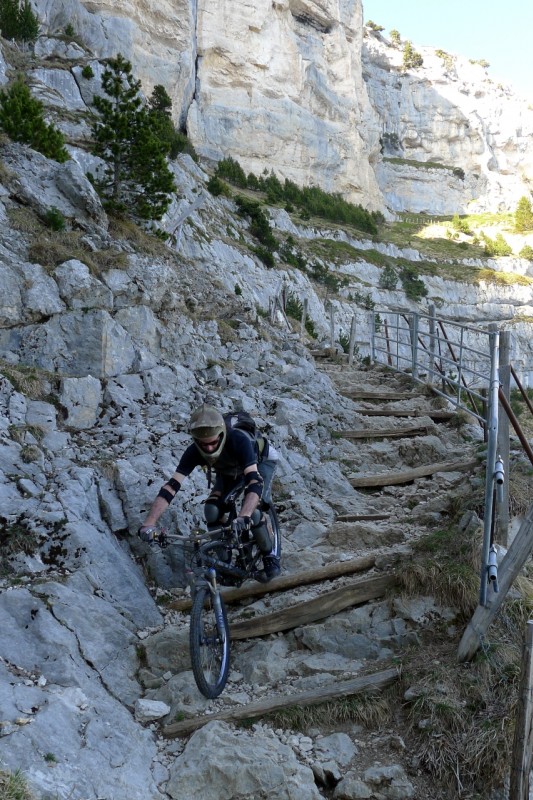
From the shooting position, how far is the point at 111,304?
9469 mm

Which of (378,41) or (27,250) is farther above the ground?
(378,41)

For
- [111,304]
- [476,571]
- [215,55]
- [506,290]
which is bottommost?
[506,290]

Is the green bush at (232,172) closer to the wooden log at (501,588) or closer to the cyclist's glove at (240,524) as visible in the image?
the cyclist's glove at (240,524)

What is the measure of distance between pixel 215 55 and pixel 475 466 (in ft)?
211

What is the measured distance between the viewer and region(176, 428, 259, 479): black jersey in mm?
5555

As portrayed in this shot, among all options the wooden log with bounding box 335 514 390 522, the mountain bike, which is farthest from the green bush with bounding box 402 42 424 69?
the mountain bike

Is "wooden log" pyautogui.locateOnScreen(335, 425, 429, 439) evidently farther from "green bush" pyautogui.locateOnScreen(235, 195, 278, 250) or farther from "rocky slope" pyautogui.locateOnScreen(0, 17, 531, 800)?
"green bush" pyautogui.locateOnScreen(235, 195, 278, 250)

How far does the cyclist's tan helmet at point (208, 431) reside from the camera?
17.2 feet

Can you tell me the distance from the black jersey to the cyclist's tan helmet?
0.45 ft

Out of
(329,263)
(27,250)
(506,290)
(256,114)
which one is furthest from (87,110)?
→ (506,290)

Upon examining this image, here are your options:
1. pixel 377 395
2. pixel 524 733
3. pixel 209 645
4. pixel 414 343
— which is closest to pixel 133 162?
pixel 414 343

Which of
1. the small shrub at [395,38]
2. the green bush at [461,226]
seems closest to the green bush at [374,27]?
the small shrub at [395,38]

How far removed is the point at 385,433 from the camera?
10.6 m

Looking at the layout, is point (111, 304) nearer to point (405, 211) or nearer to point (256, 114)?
point (256, 114)
